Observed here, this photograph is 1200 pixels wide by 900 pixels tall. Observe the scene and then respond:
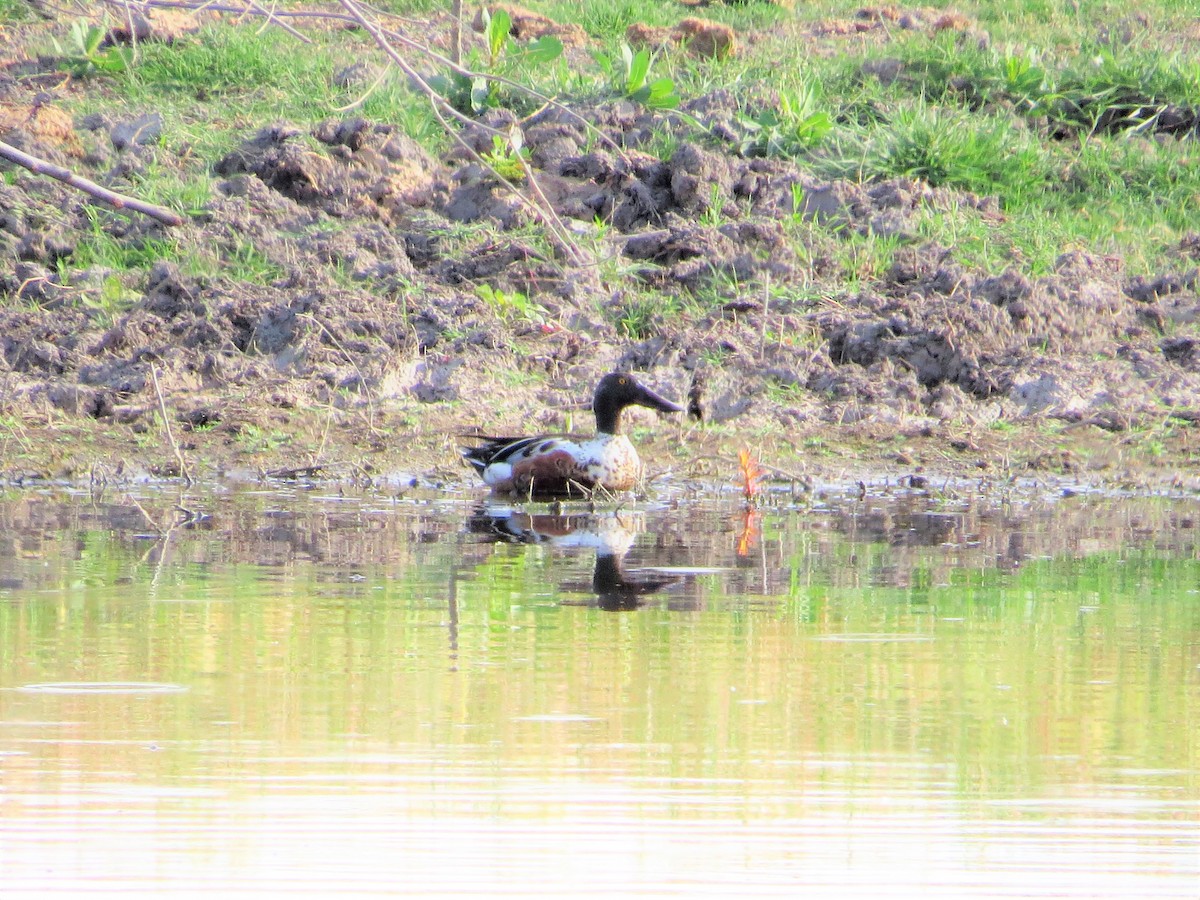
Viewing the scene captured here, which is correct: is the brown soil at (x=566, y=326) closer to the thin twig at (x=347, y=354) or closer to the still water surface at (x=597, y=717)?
the thin twig at (x=347, y=354)

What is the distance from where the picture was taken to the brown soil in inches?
375

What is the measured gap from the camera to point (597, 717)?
4.28 meters

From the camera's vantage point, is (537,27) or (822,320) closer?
(822,320)

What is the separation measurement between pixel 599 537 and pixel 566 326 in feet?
10.9

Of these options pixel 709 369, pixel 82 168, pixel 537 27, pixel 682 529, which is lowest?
pixel 682 529

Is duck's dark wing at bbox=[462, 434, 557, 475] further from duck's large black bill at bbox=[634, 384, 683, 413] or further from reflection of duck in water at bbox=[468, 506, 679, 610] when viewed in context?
duck's large black bill at bbox=[634, 384, 683, 413]

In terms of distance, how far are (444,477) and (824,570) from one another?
3.12 meters

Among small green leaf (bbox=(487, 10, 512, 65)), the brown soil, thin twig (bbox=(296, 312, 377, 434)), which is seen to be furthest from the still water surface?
small green leaf (bbox=(487, 10, 512, 65))

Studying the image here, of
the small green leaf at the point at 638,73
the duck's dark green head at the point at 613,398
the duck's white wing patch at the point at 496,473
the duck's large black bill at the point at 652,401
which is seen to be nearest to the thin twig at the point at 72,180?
the duck's white wing patch at the point at 496,473

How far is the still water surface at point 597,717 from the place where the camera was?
11.0 feet

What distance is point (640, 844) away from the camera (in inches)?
135

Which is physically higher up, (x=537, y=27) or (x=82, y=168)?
(x=537, y=27)

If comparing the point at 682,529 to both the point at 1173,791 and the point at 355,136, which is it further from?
the point at 355,136

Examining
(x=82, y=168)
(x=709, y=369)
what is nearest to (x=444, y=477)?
(x=709, y=369)
